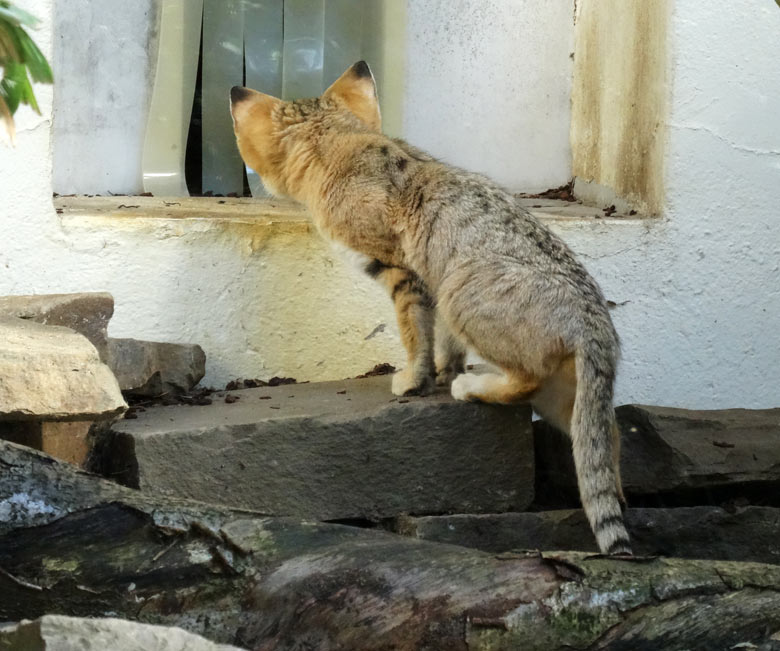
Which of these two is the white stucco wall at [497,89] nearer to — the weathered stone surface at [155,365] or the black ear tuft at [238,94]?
the black ear tuft at [238,94]

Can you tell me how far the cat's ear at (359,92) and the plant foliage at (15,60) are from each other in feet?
12.0

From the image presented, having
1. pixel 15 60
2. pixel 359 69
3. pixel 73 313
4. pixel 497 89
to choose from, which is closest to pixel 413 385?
pixel 73 313

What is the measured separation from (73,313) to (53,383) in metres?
0.83

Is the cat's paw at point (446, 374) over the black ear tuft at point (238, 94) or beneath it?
beneath

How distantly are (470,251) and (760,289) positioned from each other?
82.9 inches

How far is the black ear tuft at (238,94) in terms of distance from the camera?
16.5ft

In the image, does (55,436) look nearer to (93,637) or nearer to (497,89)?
(93,637)

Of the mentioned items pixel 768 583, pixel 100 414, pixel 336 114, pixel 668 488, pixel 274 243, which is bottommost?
pixel 668 488

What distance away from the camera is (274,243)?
5.25 meters

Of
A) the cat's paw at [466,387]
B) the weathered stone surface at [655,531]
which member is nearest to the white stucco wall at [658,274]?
the cat's paw at [466,387]

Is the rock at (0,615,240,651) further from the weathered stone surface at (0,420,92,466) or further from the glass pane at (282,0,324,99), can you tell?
the glass pane at (282,0,324,99)

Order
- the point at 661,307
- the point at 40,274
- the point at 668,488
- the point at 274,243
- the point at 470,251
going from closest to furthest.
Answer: the point at 470,251, the point at 668,488, the point at 40,274, the point at 274,243, the point at 661,307

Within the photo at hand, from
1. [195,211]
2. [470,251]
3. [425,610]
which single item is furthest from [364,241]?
[425,610]

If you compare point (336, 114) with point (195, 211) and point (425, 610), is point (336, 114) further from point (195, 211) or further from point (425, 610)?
point (425, 610)
